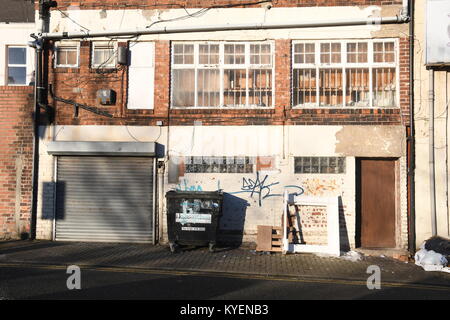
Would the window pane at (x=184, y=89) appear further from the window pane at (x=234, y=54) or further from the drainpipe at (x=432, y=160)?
the drainpipe at (x=432, y=160)

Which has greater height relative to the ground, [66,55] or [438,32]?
[438,32]

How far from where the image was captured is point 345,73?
10750 millimetres

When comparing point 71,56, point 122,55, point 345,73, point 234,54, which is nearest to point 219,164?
point 234,54

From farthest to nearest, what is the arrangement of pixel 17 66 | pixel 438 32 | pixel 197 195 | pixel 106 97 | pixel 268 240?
1. pixel 17 66
2. pixel 106 97
3. pixel 438 32
4. pixel 268 240
5. pixel 197 195

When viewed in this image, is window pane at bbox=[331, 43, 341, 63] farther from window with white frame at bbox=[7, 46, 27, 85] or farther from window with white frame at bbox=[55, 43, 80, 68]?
window with white frame at bbox=[7, 46, 27, 85]

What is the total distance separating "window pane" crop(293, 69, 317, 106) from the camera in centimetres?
1083

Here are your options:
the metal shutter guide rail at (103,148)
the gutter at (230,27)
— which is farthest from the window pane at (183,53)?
the metal shutter guide rail at (103,148)

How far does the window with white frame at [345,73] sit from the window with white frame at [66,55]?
6.23 meters

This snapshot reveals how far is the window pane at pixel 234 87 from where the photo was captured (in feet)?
36.0

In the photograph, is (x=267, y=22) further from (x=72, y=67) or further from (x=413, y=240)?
(x=413, y=240)

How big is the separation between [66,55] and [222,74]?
4.55 m

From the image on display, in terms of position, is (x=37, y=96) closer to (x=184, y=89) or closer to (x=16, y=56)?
(x=16, y=56)

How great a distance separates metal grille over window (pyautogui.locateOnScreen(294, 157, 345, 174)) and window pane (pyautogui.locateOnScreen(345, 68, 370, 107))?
5.44 feet
